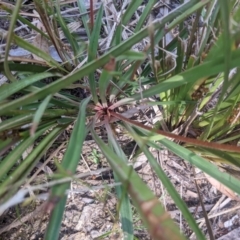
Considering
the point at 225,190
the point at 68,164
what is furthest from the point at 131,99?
the point at 225,190

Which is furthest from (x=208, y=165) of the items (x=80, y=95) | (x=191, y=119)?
(x=80, y=95)

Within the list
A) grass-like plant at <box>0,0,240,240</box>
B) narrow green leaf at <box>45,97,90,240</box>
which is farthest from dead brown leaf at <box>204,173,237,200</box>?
narrow green leaf at <box>45,97,90,240</box>

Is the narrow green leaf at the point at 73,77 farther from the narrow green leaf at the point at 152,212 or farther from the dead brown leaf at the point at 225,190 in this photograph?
the dead brown leaf at the point at 225,190

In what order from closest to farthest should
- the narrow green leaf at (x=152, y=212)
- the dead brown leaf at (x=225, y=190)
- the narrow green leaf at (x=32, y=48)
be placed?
the narrow green leaf at (x=152, y=212) → the narrow green leaf at (x=32, y=48) → the dead brown leaf at (x=225, y=190)

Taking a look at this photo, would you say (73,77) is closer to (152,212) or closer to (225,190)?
(152,212)

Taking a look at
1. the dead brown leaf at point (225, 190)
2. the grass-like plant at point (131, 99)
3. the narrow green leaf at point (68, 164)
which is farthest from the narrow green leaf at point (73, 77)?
the dead brown leaf at point (225, 190)

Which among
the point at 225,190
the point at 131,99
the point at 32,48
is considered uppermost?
the point at 32,48

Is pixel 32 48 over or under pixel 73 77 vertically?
over

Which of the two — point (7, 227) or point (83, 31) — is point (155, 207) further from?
point (83, 31)

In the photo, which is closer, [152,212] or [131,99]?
[152,212]
